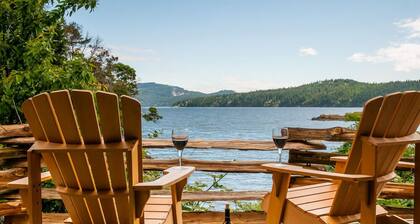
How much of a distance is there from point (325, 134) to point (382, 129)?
202 centimetres

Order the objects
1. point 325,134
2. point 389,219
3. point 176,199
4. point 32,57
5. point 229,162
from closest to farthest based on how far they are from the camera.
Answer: point 176,199
point 389,219
point 325,134
point 229,162
point 32,57

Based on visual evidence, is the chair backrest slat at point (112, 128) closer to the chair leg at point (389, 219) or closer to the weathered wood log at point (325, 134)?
the chair leg at point (389, 219)

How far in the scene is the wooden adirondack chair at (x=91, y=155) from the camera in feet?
7.40

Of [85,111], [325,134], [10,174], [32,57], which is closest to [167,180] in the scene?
[85,111]

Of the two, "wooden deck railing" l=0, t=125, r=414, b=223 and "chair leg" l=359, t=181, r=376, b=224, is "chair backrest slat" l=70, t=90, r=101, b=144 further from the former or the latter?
"wooden deck railing" l=0, t=125, r=414, b=223

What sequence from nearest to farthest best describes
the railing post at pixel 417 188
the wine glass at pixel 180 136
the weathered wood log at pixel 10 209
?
the railing post at pixel 417 188, the wine glass at pixel 180 136, the weathered wood log at pixel 10 209

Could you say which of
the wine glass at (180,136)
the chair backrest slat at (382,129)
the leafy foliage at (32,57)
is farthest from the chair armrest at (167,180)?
the leafy foliage at (32,57)

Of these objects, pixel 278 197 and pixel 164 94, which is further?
pixel 164 94

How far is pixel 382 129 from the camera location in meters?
2.41

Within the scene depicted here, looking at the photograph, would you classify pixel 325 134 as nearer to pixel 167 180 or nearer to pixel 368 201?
pixel 368 201

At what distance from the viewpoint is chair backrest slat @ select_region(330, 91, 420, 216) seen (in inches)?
93.0

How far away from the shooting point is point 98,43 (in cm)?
1702

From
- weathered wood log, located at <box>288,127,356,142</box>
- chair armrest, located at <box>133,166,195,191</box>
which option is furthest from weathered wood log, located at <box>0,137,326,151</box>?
chair armrest, located at <box>133,166,195,191</box>

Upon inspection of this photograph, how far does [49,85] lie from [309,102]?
977 cm
